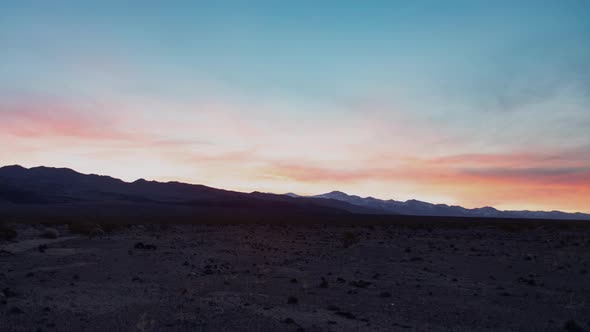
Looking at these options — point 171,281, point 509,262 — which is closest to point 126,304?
point 171,281

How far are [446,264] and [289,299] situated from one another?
42.0 ft

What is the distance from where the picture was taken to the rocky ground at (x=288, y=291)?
1285 centimetres

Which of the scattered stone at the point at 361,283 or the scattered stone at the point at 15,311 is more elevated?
the scattered stone at the point at 361,283

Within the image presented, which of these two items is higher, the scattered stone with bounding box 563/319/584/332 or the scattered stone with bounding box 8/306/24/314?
the scattered stone with bounding box 563/319/584/332

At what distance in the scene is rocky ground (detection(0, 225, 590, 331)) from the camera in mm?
12852

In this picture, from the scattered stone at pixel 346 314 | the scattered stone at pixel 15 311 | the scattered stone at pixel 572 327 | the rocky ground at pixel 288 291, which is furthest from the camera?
the scattered stone at pixel 346 314

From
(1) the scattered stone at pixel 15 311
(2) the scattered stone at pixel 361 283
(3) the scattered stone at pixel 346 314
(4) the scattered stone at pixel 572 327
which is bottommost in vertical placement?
(1) the scattered stone at pixel 15 311

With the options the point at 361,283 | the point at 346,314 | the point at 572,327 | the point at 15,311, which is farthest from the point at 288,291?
the point at 572,327

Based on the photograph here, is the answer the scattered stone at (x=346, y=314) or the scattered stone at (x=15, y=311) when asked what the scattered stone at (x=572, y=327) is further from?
the scattered stone at (x=15, y=311)

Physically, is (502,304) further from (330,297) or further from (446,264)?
(446,264)

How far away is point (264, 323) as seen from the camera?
12.7 meters

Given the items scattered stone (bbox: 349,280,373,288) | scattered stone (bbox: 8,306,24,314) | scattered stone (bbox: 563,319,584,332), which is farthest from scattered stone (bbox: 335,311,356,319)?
scattered stone (bbox: 8,306,24,314)

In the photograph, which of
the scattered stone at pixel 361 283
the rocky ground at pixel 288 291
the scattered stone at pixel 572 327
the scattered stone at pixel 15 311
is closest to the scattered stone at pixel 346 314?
the rocky ground at pixel 288 291

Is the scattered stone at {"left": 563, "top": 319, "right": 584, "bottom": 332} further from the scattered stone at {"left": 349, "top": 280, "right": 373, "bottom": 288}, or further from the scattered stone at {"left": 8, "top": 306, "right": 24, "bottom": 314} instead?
the scattered stone at {"left": 8, "top": 306, "right": 24, "bottom": 314}
